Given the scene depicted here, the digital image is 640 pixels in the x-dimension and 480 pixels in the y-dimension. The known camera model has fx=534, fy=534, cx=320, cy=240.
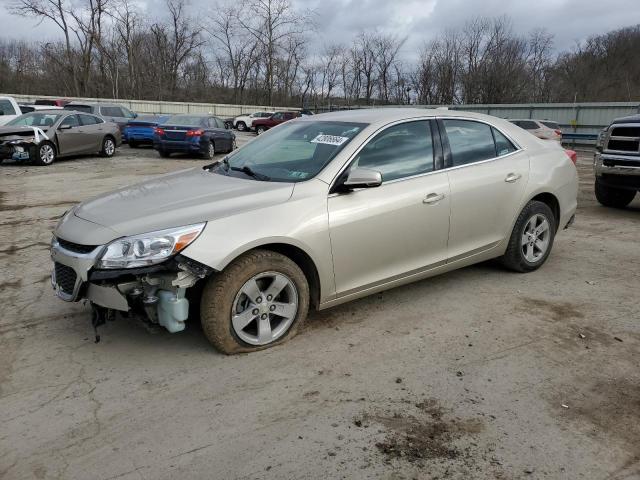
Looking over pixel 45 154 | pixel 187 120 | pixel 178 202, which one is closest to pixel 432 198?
pixel 178 202

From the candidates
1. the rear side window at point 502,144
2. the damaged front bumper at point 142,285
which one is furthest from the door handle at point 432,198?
the damaged front bumper at point 142,285

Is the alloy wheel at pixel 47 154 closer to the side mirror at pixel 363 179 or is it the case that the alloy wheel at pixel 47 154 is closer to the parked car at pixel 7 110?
the parked car at pixel 7 110

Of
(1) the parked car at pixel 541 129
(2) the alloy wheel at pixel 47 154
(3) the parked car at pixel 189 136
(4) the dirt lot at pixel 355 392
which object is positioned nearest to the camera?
(4) the dirt lot at pixel 355 392

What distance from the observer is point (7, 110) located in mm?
16297

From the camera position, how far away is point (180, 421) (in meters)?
2.86

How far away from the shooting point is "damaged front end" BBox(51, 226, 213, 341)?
3213 mm

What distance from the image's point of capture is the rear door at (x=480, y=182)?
450 cm

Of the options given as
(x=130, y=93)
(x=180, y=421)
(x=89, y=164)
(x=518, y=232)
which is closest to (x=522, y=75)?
(x=130, y=93)

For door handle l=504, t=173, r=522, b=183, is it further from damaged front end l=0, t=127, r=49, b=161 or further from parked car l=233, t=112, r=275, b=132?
parked car l=233, t=112, r=275, b=132

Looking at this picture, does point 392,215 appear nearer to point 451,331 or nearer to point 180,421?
point 451,331

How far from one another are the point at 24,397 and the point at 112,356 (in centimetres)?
59

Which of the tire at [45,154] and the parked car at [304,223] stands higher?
the parked car at [304,223]

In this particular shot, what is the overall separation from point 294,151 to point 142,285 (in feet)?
5.61

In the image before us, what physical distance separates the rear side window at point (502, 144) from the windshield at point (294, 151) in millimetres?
1521
